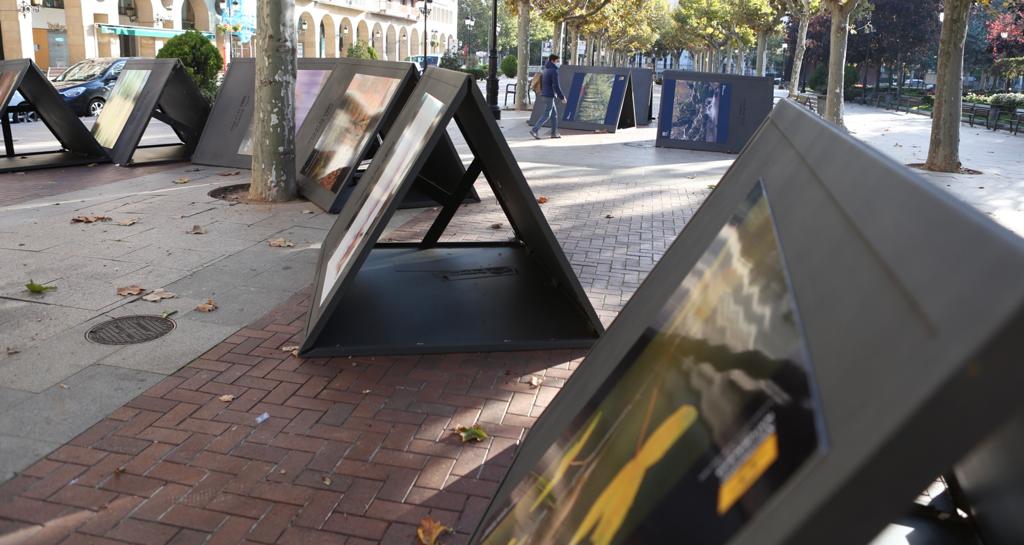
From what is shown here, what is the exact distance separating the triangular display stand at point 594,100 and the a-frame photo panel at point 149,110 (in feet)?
30.2

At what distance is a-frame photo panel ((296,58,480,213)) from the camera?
28.2ft

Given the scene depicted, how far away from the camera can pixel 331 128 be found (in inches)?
411

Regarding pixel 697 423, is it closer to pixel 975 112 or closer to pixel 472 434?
pixel 472 434

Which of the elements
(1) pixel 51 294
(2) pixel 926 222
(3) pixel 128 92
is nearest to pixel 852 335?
(2) pixel 926 222

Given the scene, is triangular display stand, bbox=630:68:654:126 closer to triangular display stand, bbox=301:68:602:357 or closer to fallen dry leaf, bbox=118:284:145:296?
triangular display stand, bbox=301:68:602:357

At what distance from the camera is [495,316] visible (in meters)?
5.54

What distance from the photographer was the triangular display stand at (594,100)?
67.1ft

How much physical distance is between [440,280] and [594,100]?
51.0 ft

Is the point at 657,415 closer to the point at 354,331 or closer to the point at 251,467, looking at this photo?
the point at 251,467

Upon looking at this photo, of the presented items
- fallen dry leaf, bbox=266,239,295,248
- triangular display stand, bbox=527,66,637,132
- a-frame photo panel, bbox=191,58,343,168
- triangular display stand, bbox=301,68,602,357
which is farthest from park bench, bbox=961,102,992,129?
triangular display stand, bbox=301,68,602,357

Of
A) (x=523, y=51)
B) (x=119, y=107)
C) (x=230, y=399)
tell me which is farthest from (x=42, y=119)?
(x=523, y=51)

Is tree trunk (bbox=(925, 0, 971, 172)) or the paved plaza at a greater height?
tree trunk (bbox=(925, 0, 971, 172))

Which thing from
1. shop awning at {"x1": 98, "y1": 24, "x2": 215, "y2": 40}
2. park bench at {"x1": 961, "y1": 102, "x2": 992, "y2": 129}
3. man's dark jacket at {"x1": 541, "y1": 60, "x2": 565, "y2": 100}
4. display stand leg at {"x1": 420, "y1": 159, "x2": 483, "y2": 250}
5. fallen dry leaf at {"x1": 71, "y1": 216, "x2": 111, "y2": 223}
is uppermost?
shop awning at {"x1": 98, "y1": 24, "x2": 215, "y2": 40}

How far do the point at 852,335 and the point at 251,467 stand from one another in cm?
314
